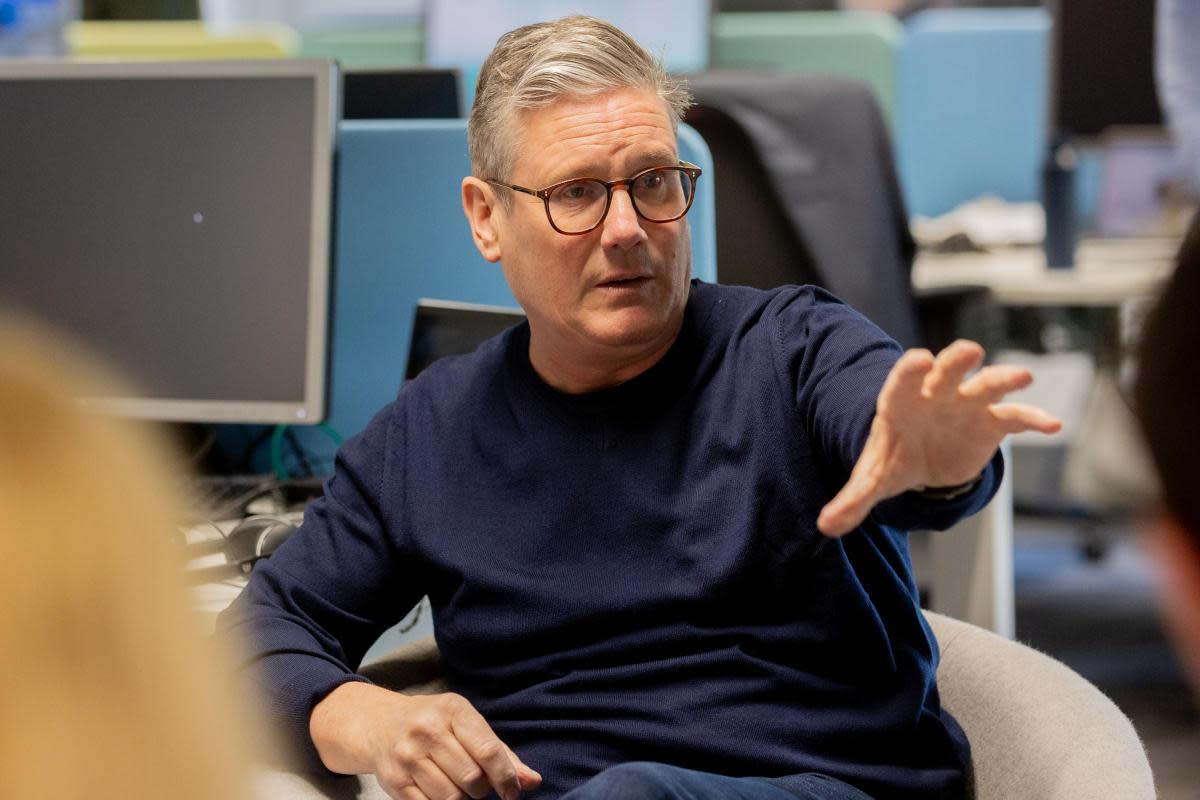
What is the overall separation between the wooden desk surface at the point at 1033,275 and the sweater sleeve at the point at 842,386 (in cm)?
156

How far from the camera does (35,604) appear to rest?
1.15ft

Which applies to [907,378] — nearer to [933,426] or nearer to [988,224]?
[933,426]

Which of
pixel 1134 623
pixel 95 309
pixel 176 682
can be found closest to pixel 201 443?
pixel 95 309

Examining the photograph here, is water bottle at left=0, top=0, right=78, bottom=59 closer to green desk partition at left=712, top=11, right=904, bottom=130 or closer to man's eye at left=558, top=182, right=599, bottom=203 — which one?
green desk partition at left=712, top=11, right=904, bottom=130

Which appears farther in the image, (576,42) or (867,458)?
(576,42)

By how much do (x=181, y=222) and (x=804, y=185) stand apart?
1103 mm

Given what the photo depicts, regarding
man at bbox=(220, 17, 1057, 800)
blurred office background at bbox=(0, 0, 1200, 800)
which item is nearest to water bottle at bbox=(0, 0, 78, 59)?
blurred office background at bbox=(0, 0, 1200, 800)

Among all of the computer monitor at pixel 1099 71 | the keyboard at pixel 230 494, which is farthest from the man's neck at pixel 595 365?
the computer monitor at pixel 1099 71

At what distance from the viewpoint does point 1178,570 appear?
1.17ft

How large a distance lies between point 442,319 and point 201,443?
17.9 inches

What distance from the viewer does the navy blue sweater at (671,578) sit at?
126cm

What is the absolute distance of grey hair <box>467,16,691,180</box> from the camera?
1.39 m

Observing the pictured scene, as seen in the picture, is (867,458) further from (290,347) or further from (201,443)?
(201,443)

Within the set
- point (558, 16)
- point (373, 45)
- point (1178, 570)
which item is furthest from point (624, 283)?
point (373, 45)
